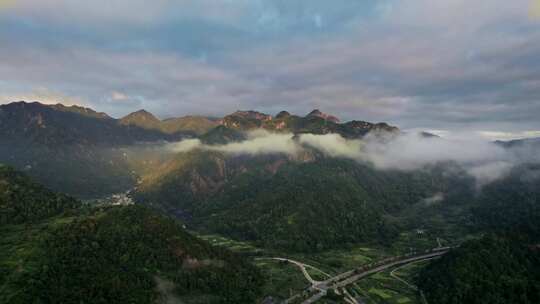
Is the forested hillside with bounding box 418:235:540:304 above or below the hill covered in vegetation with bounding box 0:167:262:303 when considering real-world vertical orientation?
below

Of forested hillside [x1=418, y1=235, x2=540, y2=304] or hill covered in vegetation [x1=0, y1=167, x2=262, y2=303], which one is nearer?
hill covered in vegetation [x1=0, y1=167, x2=262, y2=303]

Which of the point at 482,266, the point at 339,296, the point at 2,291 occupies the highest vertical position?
the point at 2,291

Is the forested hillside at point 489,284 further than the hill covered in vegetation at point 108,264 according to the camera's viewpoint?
Yes

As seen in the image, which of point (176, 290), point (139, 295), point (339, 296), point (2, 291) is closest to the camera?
point (2, 291)

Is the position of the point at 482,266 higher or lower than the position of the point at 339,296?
higher

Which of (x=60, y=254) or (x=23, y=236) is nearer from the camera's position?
(x=60, y=254)

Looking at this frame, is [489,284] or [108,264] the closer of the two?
[108,264]

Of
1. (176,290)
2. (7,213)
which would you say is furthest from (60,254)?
(7,213)

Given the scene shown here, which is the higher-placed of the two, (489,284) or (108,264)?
(108,264)

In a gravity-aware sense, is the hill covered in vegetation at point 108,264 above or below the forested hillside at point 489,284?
above

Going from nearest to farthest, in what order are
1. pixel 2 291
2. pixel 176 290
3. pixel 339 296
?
1. pixel 2 291
2. pixel 176 290
3. pixel 339 296

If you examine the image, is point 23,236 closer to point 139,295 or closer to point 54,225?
point 54,225
